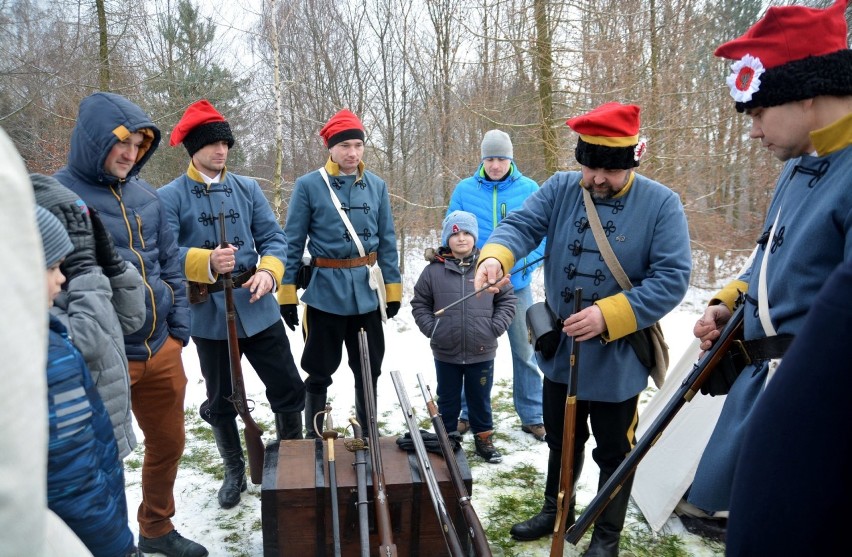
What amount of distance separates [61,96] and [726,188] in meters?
12.1

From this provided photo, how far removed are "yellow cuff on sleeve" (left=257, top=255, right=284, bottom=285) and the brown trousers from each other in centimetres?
69

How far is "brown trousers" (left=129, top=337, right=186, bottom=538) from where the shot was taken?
2793 millimetres

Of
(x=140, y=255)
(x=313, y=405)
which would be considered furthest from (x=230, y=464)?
(x=140, y=255)

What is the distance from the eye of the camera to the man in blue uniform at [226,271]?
3320mm

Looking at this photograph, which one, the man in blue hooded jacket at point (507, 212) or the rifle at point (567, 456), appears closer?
the rifle at point (567, 456)

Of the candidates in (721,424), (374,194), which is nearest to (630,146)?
(721,424)

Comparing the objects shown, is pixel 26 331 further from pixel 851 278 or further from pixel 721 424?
pixel 721 424

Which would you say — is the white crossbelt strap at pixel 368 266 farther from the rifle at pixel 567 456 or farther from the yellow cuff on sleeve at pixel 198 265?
the rifle at pixel 567 456

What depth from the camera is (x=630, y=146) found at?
2639mm

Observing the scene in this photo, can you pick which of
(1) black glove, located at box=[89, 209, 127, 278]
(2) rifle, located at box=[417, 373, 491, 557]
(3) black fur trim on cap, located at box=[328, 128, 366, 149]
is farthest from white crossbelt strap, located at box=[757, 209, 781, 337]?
(3) black fur trim on cap, located at box=[328, 128, 366, 149]

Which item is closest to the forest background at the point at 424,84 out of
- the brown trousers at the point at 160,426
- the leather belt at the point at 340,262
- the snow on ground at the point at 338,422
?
the snow on ground at the point at 338,422

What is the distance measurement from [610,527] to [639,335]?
967mm

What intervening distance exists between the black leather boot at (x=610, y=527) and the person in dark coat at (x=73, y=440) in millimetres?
2131

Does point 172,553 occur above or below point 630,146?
below
